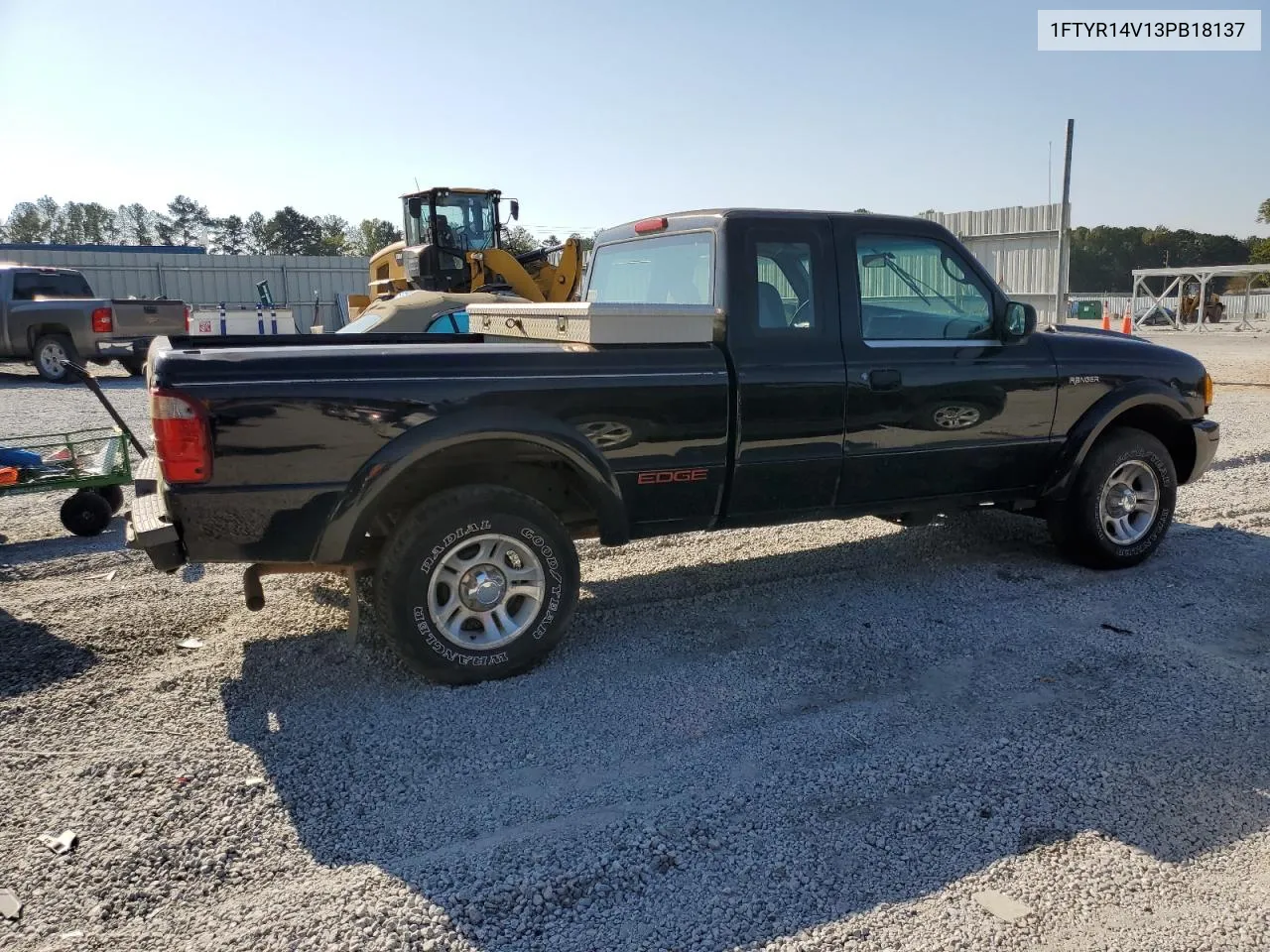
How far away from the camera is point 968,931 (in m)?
2.71

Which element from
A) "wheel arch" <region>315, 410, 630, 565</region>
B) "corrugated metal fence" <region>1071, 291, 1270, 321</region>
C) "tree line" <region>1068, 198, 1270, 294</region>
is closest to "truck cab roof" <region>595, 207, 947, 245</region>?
"wheel arch" <region>315, 410, 630, 565</region>

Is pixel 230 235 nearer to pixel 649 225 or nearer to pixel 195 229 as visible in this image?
pixel 195 229

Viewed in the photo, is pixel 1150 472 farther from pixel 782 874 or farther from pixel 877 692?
pixel 782 874

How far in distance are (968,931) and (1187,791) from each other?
1.25 metres

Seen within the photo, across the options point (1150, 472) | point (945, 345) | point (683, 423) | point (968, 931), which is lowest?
point (968, 931)

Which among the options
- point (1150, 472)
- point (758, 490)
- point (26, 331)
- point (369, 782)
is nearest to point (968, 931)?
point (369, 782)

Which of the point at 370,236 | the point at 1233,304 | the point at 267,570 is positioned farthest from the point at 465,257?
the point at 370,236

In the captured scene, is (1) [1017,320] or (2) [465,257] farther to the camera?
(2) [465,257]

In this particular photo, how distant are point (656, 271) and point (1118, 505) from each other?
10.4 ft

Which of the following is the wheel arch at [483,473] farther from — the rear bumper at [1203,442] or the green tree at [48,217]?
the green tree at [48,217]

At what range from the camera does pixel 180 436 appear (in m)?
3.80

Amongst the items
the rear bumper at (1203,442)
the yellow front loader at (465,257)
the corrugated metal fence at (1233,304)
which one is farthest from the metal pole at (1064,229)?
the corrugated metal fence at (1233,304)

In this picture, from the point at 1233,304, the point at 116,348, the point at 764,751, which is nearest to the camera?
the point at 764,751

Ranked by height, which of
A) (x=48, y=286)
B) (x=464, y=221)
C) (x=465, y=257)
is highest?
(x=464, y=221)
